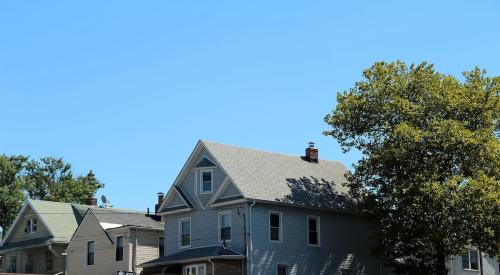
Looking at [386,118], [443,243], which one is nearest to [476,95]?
[386,118]

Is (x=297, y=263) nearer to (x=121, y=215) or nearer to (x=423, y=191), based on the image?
(x=423, y=191)

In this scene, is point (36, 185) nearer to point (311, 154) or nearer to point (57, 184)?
point (57, 184)

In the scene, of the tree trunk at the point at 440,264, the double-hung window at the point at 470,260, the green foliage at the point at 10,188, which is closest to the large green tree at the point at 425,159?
the tree trunk at the point at 440,264

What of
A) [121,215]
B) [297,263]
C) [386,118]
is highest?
[386,118]

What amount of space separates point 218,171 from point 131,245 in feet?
28.9

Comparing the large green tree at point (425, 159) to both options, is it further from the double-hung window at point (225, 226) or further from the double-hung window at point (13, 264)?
the double-hung window at point (13, 264)

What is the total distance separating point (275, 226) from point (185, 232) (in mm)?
6148

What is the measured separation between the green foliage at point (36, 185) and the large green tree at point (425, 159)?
43.9 metres

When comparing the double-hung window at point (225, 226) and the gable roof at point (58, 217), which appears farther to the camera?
the gable roof at point (58, 217)

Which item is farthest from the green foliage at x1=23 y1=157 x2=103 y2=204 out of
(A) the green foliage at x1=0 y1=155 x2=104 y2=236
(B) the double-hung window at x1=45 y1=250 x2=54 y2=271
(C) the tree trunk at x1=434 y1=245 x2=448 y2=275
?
(C) the tree trunk at x1=434 y1=245 x2=448 y2=275

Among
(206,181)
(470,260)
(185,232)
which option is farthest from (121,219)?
(470,260)

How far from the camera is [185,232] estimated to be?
48125 mm

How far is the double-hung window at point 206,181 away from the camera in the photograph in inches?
1853

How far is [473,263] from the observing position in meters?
55.0
